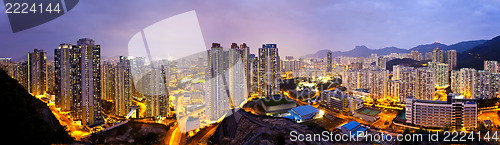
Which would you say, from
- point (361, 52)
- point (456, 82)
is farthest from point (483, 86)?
point (361, 52)

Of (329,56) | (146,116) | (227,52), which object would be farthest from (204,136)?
(329,56)

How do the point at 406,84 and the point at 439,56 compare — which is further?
the point at 439,56

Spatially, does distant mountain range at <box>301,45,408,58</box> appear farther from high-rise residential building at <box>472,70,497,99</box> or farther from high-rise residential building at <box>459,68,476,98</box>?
A: high-rise residential building at <box>472,70,497,99</box>

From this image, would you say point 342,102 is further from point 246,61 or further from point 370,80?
point 246,61

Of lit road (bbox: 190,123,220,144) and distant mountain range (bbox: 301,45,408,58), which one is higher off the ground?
distant mountain range (bbox: 301,45,408,58)

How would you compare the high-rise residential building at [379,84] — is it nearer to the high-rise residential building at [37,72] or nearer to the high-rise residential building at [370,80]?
the high-rise residential building at [370,80]

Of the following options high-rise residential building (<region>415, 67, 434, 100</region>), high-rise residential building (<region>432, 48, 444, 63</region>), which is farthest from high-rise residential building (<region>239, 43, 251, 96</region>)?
high-rise residential building (<region>432, 48, 444, 63</region>)

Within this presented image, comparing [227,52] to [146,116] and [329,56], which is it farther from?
[329,56]
